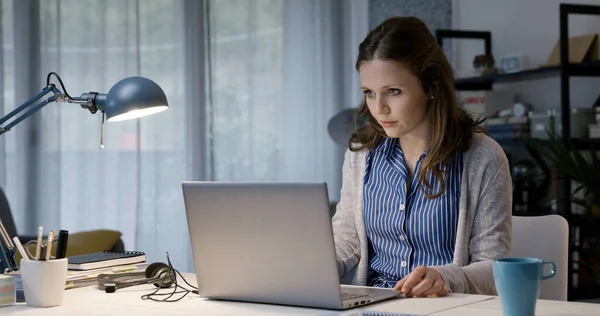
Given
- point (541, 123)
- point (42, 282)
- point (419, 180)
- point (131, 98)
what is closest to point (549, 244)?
point (419, 180)

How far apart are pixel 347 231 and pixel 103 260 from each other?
0.57 m

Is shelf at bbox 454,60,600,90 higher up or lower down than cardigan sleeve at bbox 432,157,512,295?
higher up

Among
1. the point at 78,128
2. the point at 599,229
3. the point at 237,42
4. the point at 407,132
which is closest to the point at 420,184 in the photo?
the point at 407,132

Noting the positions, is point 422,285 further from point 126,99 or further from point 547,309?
point 126,99

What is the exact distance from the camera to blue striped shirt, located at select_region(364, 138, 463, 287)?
1.94m

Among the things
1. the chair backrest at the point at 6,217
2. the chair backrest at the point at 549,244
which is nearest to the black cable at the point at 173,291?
the chair backrest at the point at 549,244

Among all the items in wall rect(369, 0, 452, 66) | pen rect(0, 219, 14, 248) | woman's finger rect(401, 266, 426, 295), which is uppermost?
wall rect(369, 0, 452, 66)

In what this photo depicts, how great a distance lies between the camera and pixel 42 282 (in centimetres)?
157

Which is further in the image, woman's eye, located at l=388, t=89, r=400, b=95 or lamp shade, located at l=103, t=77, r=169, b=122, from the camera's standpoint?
woman's eye, located at l=388, t=89, r=400, b=95

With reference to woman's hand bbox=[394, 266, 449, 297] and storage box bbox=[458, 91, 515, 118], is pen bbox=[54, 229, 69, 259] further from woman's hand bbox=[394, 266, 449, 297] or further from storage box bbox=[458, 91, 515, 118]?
storage box bbox=[458, 91, 515, 118]

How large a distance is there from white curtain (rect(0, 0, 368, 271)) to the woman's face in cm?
Answer: 243

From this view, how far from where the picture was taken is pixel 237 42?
466cm

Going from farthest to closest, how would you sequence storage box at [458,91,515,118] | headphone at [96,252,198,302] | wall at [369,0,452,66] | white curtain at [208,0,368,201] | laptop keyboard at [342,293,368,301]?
wall at [369,0,452,66] < white curtain at [208,0,368,201] < storage box at [458,91,515,118] < headphone at [96,252,198,302] < laptop keyboard at [342,293,368,301]

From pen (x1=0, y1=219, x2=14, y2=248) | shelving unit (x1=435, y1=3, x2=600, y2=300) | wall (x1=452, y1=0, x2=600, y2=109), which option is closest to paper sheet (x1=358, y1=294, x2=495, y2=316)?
pen (x1=0, y1=219, x2=14, y2=248)
